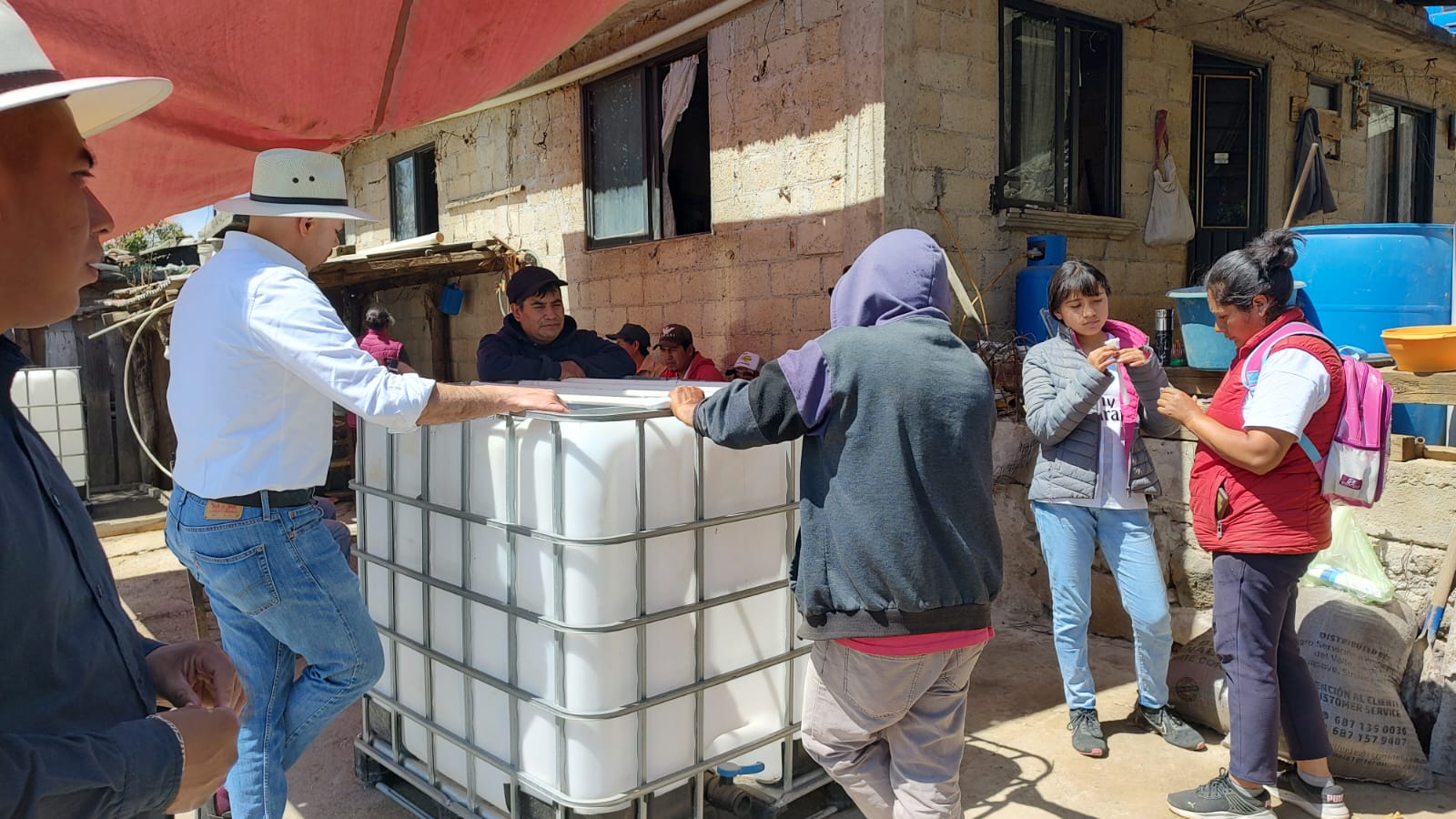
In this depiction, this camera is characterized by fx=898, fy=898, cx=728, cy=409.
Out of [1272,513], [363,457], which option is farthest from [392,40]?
[1272,513]

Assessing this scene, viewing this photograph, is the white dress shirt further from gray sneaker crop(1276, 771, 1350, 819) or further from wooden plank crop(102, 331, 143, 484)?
wooden plank crop(102, 331, 143, 484)

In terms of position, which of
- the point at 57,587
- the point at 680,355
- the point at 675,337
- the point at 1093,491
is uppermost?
the point at 675,337

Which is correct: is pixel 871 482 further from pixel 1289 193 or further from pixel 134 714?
pixel 1289 193

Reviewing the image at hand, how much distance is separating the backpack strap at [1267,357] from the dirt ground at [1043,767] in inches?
46.7

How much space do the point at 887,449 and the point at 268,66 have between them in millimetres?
2734

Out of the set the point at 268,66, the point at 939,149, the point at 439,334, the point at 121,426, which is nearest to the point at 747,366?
the point at 939,149

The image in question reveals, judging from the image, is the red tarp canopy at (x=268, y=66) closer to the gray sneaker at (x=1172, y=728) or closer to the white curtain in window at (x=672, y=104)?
the white curtain in window at (x=672, y=104)

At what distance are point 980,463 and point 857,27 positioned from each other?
12.5 ft

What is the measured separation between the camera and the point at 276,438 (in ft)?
7.36

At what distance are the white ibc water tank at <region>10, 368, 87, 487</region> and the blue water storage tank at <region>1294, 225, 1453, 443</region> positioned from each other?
9.90 meters

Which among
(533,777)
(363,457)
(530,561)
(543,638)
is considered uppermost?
(363,457)

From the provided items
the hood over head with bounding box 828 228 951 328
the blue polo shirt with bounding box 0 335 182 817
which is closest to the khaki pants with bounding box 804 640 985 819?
the hood over head with bounding box 828 228 951 328

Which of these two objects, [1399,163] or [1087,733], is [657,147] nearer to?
[1087,733]

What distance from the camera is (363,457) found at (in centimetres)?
291
